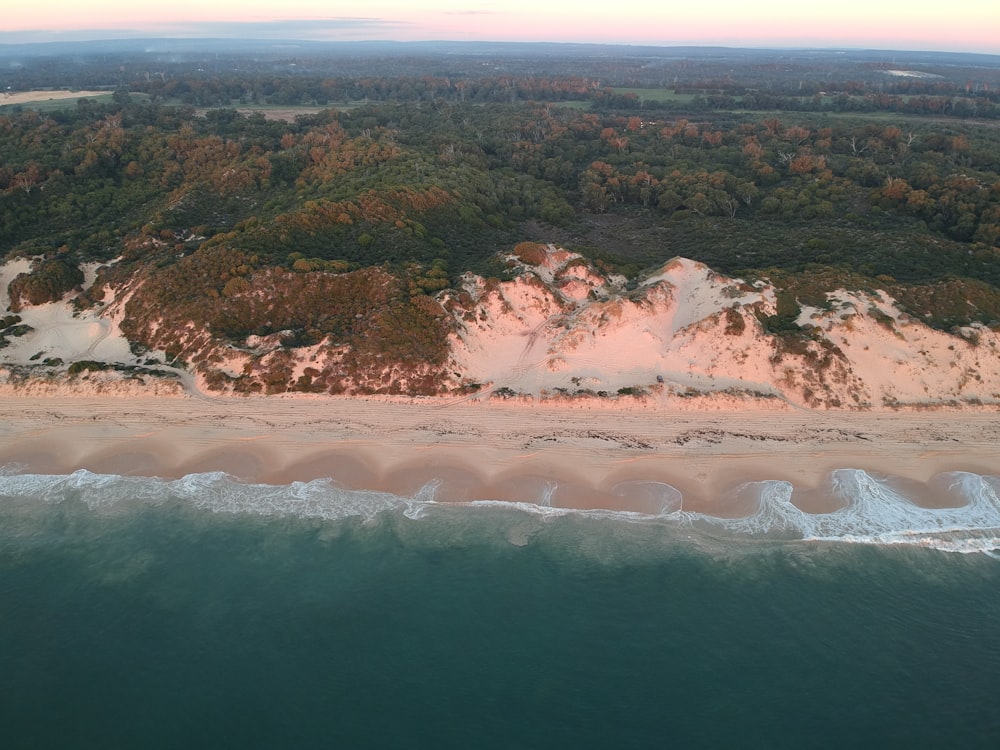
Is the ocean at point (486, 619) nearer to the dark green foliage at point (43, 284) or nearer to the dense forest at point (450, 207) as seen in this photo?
the dense forest at point (450, 207)

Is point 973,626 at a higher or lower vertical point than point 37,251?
lower

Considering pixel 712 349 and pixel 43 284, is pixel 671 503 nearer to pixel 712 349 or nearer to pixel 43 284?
pixel 712 349

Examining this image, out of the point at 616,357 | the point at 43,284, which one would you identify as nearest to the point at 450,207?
the point at 616,357

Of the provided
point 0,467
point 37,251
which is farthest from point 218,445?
point 37,251

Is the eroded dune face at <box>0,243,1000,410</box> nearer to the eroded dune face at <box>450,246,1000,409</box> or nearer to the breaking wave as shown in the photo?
the eroded dune face at <box>450,246,1000,409</box>

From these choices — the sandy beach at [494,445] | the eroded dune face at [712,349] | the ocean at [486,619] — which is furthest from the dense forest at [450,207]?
the ocean at [486,619]

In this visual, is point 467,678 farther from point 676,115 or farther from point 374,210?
point 676,115
